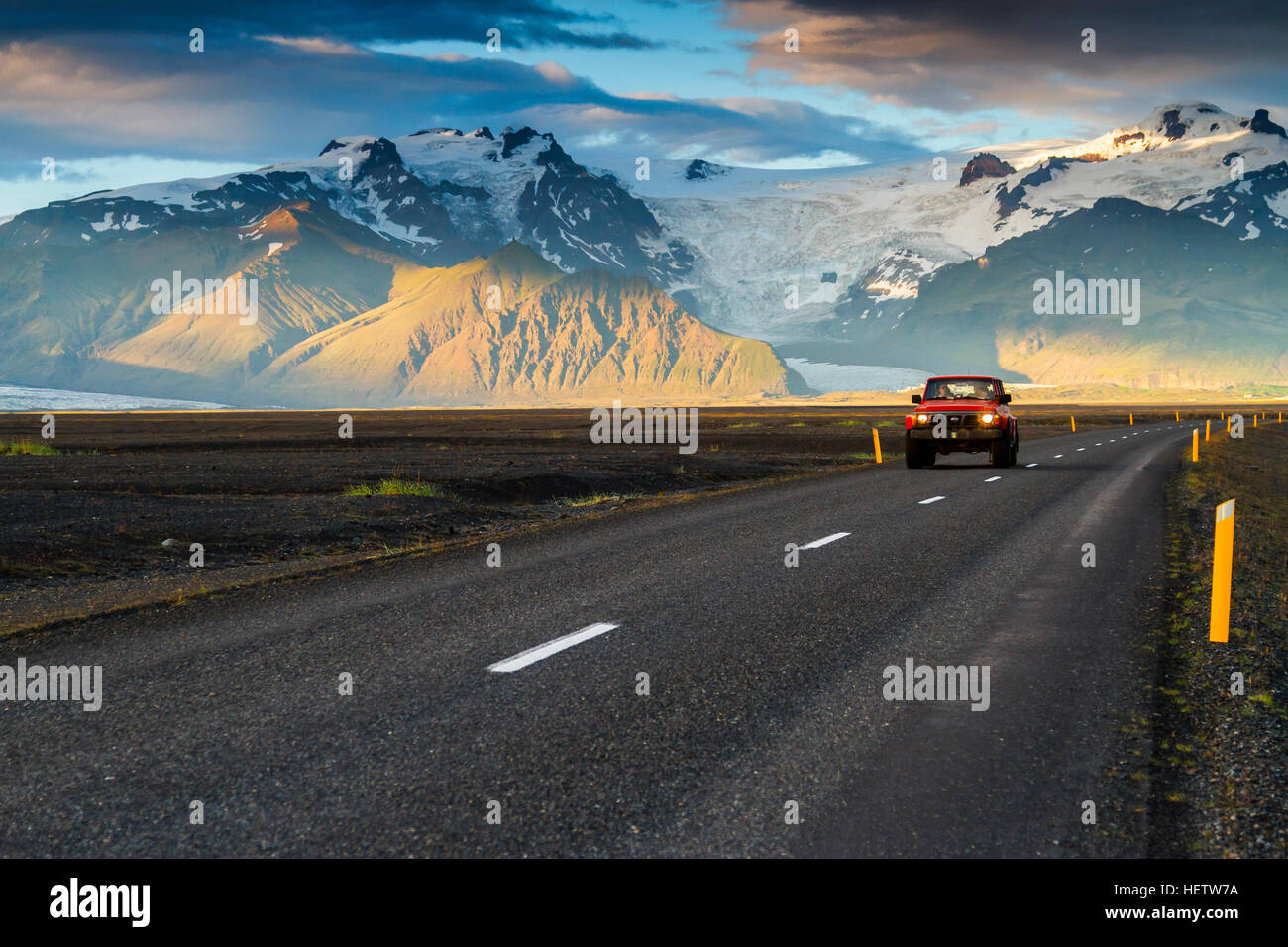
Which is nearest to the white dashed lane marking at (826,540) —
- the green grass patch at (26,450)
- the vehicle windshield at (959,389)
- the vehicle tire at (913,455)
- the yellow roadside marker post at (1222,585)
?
the yellow roadside marker post at (1222,585)

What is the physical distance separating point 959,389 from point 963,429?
2.47 metres

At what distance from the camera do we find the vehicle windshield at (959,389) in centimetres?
2967

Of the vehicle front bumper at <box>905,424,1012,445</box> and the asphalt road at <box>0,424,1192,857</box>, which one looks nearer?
the asphalt road at <box>0,424,1192,857</box>

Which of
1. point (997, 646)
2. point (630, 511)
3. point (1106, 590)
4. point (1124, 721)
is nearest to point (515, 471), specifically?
point (630, 511)

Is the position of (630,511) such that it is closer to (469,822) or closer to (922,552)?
(922,552)

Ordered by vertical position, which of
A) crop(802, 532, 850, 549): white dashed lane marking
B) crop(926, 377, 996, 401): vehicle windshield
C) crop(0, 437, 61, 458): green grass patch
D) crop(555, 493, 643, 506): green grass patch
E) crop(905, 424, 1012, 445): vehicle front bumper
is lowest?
crop(555, 493, 643, 506): green grass patch

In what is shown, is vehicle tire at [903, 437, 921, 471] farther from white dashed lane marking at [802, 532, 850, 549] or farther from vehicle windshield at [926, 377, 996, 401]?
white dashed lane marking at [802, 532, 850, 549]

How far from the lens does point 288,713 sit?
6.42m

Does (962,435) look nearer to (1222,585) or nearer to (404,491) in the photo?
(404,491)

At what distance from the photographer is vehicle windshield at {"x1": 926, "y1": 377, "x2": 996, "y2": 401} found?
2967 cm

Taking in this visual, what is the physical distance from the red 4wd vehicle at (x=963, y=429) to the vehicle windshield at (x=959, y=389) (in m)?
0.23

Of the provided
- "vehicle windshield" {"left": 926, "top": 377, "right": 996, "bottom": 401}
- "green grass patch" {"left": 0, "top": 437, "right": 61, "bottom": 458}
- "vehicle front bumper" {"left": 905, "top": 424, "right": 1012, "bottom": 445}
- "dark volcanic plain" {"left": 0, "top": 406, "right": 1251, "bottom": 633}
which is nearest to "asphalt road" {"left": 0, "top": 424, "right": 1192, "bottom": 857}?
"dark volcanic plain" {"left": 0, "top": 406, "right": 1251, "bottom": 633}

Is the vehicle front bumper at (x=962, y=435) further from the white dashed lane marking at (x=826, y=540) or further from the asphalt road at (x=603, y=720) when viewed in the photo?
the asphalt road at (x=603, y=720)

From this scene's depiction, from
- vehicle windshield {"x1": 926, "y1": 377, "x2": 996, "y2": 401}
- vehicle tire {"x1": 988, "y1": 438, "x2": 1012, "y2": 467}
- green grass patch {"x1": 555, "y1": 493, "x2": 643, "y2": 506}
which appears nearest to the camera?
green grass patch {"x1": 555, "y1": 493, "x2": 643, "y2": 506}
